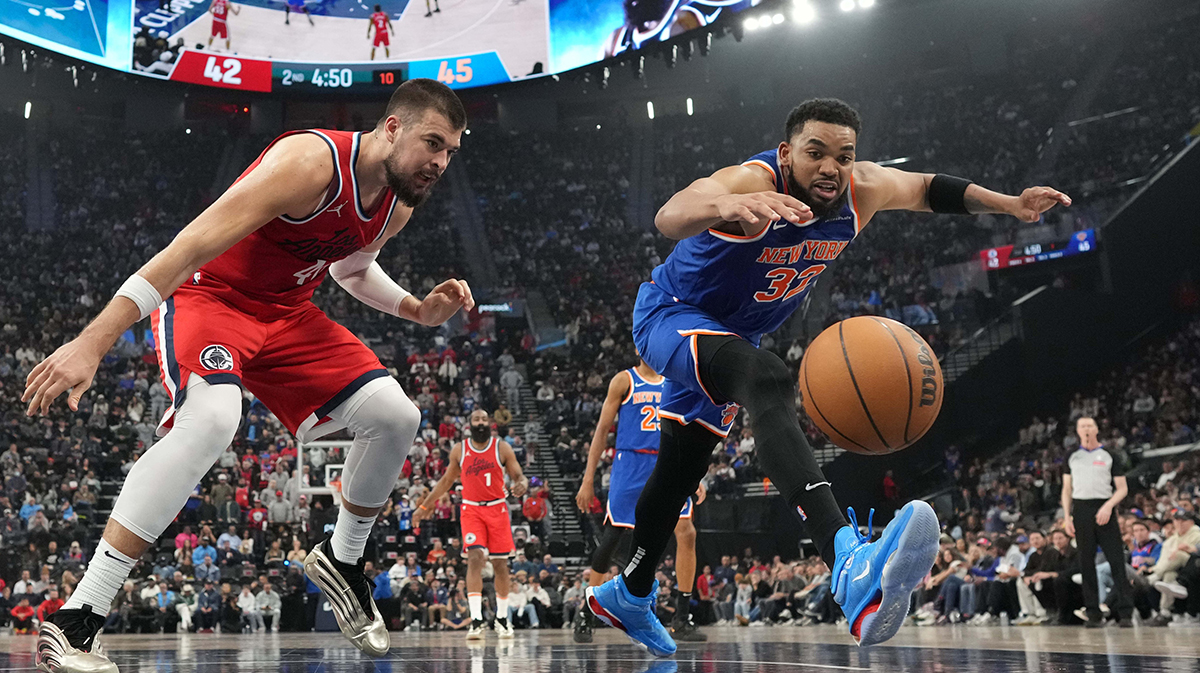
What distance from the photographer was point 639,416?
7598mm

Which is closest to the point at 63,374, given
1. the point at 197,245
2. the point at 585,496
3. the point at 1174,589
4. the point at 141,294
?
the point at 141,294

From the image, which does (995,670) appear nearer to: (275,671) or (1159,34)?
(275,671)

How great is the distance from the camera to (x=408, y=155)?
3.45 m

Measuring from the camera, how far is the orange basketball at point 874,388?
134 inches

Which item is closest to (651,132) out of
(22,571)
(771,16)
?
(771,16)

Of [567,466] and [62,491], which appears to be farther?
[567,466]

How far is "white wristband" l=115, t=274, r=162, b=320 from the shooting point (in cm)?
281

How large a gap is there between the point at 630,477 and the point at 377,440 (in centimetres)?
386

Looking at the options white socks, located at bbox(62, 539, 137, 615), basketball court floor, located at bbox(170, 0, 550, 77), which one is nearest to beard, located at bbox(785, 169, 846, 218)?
white socks, located at bbox(62, 539, 137, 615)

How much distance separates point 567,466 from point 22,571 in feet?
28.7

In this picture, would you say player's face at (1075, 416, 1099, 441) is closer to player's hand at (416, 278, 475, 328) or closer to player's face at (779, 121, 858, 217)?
player's face at (779, 121, 858, 217)

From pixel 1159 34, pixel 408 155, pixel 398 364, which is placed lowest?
pixel 408 155

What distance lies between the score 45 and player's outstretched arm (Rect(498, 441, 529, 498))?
19.1 meters

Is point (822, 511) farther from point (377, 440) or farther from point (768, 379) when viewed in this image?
point (377, 440)
